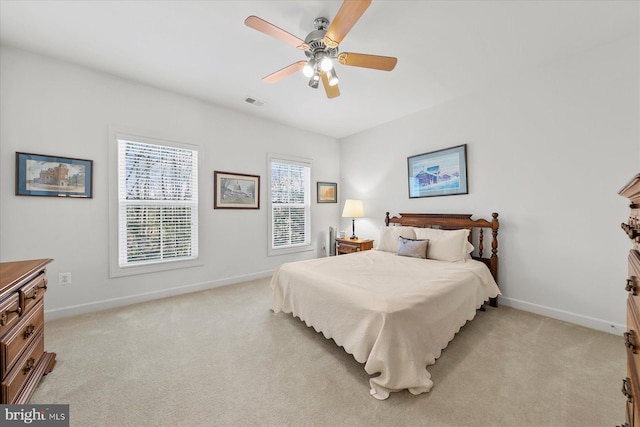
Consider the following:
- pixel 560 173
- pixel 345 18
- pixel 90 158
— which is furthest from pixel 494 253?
pixel 90 158

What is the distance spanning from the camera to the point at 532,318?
A: 2.60 metres

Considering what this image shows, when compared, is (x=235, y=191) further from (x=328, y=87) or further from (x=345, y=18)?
(x=345, y=18)

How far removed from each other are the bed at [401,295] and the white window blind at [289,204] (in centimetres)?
173

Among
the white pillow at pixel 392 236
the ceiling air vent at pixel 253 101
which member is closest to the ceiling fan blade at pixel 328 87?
the ceiling air vent at pixel 253 101

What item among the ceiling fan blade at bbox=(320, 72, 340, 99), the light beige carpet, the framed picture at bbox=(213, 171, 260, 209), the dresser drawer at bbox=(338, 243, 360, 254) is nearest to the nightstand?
the dresser drawer at bbox=(338, 243, 360, 254)

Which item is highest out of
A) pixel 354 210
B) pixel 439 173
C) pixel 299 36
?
pixel 299 36

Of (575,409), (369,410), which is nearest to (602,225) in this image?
(575,409)

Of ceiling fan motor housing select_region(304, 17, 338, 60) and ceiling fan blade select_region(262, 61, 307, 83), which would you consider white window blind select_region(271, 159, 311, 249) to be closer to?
ceiling fan blade select_region(262, 61, 307, 83)

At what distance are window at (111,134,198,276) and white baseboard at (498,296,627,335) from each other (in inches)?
165

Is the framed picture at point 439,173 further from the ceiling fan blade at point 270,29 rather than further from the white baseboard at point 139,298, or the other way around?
the white baseboard at point 139,298

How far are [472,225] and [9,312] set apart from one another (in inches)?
162

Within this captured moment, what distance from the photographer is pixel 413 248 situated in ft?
10.2

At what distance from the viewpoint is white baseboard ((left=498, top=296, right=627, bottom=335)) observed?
2.26 metres

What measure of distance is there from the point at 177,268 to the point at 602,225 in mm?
4874
